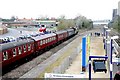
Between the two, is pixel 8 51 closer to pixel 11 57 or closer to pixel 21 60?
pixel 11 57

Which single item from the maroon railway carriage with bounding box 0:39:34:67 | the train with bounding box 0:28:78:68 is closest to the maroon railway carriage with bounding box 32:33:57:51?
the train with bounding box 0:28:78:68

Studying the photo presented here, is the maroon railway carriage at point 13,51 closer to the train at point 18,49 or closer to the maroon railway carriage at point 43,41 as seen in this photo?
the train at point 18,49

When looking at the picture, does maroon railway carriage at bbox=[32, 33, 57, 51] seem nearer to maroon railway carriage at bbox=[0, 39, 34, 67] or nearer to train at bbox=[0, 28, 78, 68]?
train at bbox=[0, 28, 78, 68]

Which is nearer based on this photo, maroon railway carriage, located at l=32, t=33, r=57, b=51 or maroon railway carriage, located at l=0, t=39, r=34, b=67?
maroon railway carriage, located at l=0, t=39, r=34, b=67

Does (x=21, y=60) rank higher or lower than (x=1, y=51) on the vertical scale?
lower

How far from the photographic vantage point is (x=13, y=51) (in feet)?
75.3

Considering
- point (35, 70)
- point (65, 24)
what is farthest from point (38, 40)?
point (65, 24)

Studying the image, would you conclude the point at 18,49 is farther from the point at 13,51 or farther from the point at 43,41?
the point at 43,41

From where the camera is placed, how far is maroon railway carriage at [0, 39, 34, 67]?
20636 millimetres

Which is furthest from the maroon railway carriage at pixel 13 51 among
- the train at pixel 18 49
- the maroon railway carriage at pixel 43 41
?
the maroon railway carriage at pixel 43 41

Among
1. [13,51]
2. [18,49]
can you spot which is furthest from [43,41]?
[13,51]

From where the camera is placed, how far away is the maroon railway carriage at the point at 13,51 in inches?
812

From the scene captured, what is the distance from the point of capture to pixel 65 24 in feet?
407

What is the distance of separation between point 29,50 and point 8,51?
23.7ft
